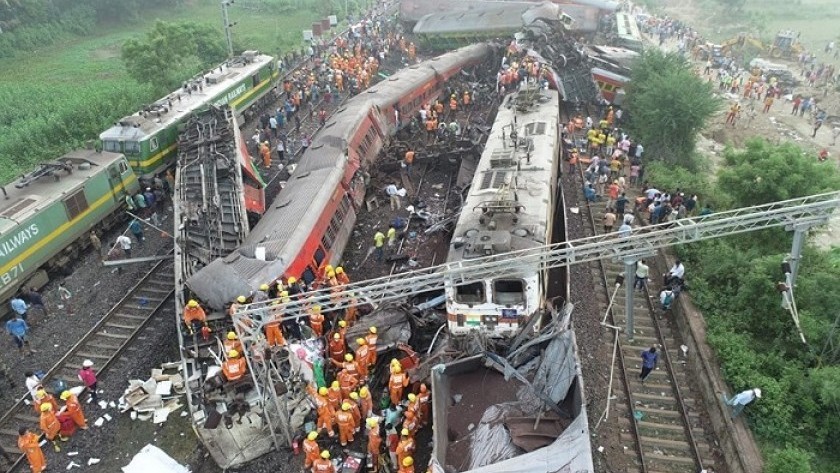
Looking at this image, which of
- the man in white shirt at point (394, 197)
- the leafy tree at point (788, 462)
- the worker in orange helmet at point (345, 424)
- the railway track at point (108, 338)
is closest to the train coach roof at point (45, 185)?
the railway track at point (108, 338)

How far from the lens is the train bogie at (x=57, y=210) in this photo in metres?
15.0

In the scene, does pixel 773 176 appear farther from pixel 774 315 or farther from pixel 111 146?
pixel 111 146

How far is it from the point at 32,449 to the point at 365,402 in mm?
5947

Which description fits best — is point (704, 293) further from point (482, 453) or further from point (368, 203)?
point (368, 203)

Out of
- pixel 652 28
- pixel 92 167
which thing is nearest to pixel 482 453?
pixel 92 167

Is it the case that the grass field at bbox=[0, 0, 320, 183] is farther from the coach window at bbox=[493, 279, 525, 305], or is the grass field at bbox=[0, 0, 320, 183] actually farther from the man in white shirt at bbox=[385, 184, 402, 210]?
the coach window at bbox=[493, 279, 525, 305]

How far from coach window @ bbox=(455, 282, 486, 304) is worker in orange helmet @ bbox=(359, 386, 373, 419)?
2413 millimetres

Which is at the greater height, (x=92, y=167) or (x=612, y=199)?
(x=92, y=167)

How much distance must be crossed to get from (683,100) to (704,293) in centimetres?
1079

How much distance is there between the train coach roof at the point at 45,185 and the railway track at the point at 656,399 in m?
14.9

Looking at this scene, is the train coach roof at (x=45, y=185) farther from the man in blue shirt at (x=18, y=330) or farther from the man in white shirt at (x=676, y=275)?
the man in white shirt at (x=676, y=275)

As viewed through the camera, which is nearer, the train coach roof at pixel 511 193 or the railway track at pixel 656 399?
the railway track at pixel 656 399

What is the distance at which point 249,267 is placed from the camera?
13.0 meters

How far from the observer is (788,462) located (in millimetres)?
10156
